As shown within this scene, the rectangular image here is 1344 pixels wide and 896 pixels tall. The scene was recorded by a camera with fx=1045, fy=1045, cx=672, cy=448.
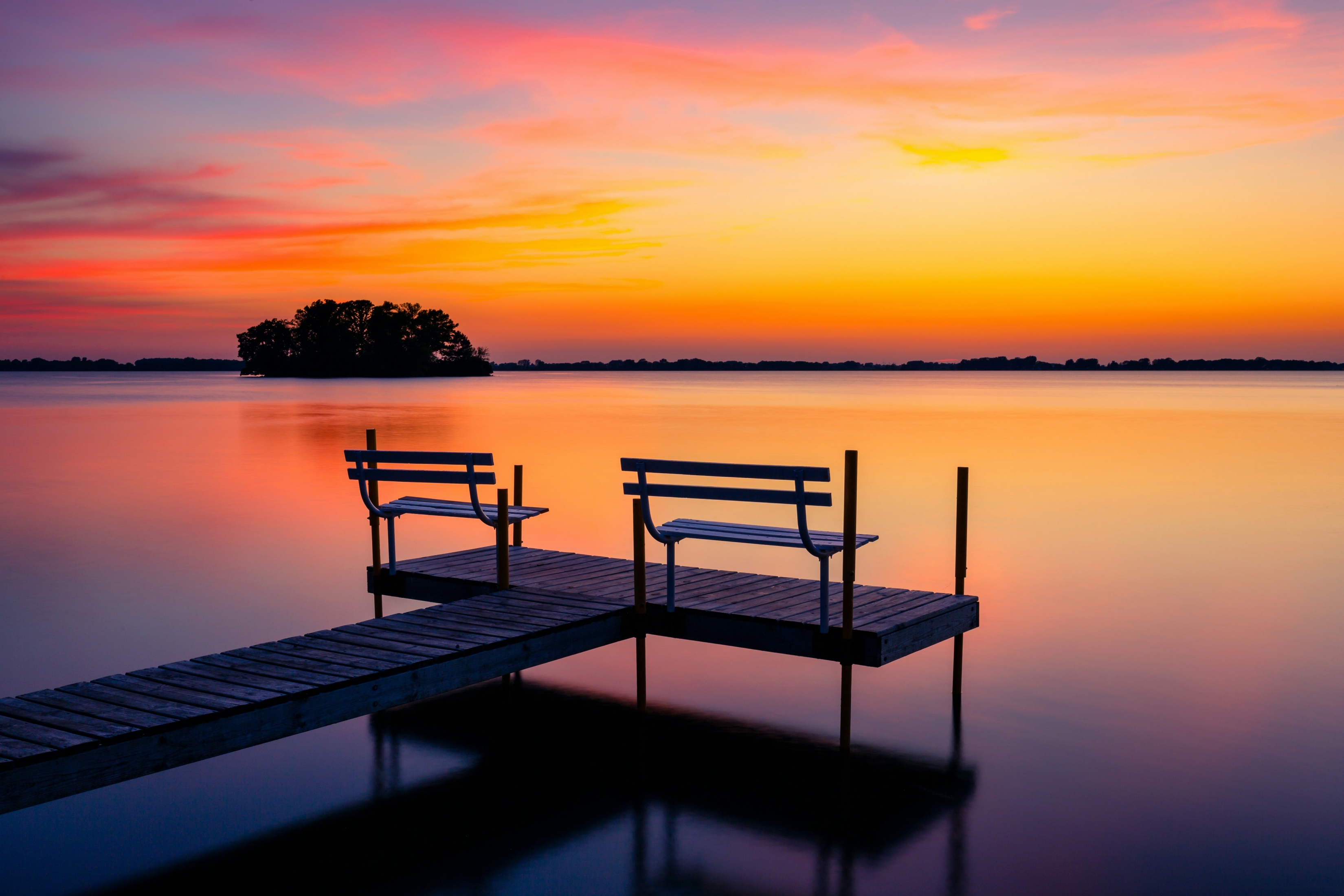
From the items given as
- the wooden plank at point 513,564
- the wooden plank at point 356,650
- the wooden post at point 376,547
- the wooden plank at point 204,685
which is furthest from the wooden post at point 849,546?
the wooden post at point 376,547

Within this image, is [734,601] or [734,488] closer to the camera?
[734,488]

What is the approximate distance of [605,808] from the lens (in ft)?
23.9

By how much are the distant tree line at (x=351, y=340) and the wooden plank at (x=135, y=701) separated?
598 feet

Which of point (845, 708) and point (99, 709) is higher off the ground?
point (99, 709)

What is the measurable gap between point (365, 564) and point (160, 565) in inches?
129

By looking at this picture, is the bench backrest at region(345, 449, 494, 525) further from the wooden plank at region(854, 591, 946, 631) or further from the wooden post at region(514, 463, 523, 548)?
the wooden plank at region(854, 591, 946, 631)

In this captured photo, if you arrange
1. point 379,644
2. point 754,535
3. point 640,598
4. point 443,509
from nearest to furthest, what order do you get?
point 379,644, point 754,535, point 640,598, point 443,509

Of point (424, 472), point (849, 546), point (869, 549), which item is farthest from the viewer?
point (869, 549)

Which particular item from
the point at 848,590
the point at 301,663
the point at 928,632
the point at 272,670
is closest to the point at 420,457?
the point at 301,663

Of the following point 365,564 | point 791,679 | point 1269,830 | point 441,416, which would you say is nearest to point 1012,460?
point 365,564

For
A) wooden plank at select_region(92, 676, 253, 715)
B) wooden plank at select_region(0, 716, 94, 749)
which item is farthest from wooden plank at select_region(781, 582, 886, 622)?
wooden plank at select_region(0, 716, 94, 749)

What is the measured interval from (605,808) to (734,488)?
104 inches

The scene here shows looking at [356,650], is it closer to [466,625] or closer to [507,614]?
[466,625]

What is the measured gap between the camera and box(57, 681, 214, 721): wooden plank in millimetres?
5996
